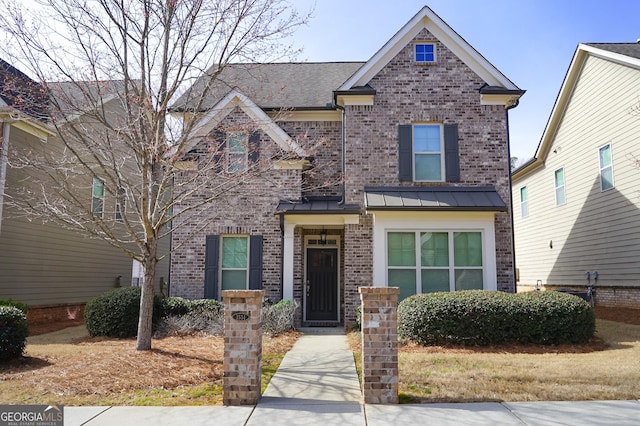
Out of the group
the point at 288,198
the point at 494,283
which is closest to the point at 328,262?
the point at 288,198

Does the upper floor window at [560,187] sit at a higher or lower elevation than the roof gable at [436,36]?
lower

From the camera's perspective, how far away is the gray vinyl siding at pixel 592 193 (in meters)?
13.6

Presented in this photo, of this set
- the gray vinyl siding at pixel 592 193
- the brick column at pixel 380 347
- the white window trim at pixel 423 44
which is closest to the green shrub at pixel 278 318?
the brick column at pixel 380 347

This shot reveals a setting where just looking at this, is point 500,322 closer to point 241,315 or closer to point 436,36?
point 241,315

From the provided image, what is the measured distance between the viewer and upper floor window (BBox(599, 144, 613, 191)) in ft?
47.8

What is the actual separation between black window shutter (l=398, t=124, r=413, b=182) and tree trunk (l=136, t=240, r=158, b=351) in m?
6.86

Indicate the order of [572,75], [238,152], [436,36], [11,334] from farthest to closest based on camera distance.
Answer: [572,75] < [436,36] < [238,152] < [11,334]

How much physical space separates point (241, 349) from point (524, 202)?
1903 cm

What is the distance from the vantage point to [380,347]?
5.51 m

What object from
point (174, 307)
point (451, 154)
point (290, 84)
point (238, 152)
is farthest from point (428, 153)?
point (174, 307)

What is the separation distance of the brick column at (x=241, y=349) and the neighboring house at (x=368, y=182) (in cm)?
645

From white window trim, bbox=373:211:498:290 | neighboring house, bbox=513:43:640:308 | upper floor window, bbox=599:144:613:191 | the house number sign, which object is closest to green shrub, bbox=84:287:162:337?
white window trim, bbox=373:211:498:290

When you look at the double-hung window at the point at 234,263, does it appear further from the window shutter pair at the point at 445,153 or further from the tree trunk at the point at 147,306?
the window shutter pair at the point at 445,153

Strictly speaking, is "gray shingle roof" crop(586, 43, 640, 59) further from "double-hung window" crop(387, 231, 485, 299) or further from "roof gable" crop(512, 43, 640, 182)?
"double-hung window" crop(387, 231, 485, 299)
